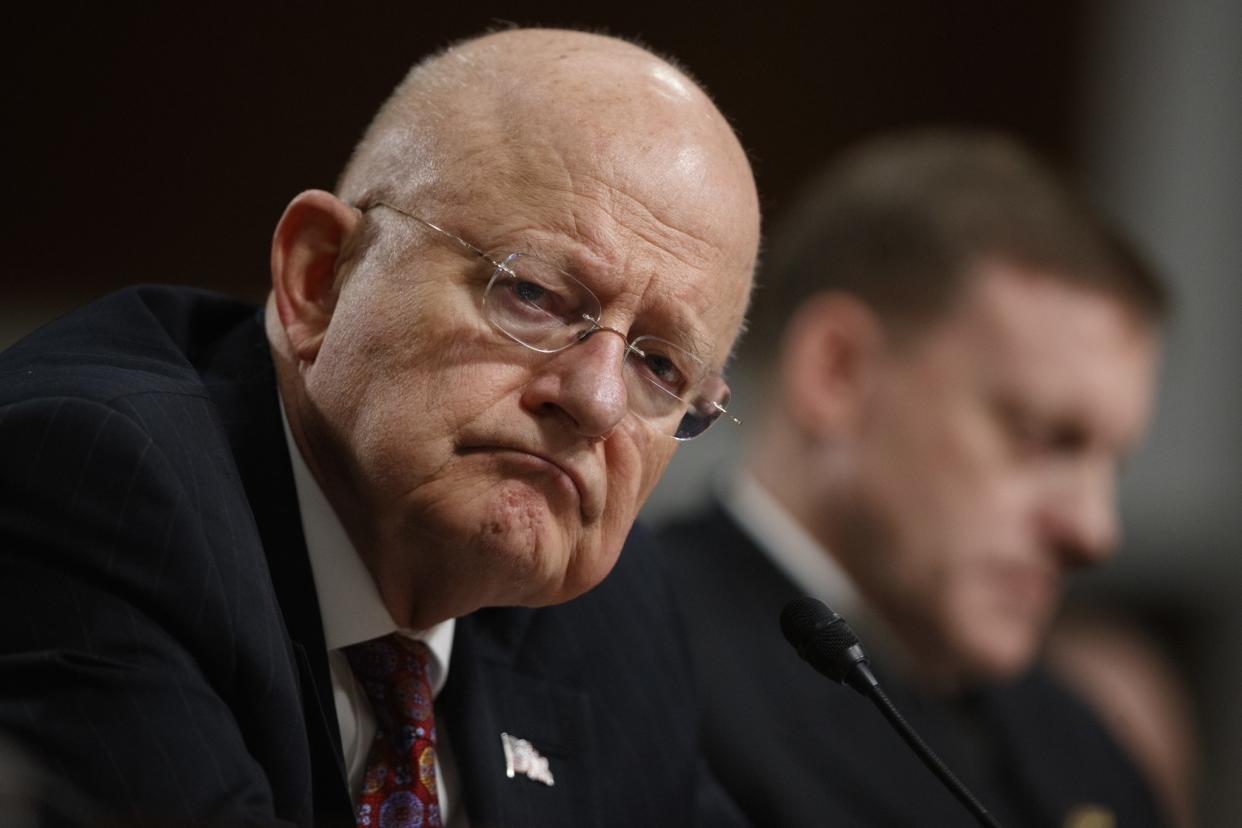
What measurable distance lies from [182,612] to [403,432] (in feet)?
0.89

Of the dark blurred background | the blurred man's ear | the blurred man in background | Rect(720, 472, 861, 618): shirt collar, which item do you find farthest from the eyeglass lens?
the dark blurred background

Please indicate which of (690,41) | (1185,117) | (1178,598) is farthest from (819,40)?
(1178,598)

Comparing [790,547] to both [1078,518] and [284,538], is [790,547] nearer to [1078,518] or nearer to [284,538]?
[1078,518]

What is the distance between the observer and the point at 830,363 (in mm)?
3404

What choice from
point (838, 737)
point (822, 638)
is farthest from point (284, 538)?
point (838, 737)

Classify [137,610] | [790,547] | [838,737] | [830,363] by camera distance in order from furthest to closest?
1. [830,363]
2. [790,547]
3. [838,737]
4. [137,610]

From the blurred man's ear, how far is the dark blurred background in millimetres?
1505

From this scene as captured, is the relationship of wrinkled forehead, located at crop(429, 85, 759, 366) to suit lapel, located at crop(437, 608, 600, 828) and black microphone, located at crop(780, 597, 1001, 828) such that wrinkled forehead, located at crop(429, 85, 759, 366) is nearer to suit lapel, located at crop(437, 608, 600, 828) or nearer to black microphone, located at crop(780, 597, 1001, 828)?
black microphone, located at crop(780, 597, 1001, 828)

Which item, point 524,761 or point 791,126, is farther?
point 791,126

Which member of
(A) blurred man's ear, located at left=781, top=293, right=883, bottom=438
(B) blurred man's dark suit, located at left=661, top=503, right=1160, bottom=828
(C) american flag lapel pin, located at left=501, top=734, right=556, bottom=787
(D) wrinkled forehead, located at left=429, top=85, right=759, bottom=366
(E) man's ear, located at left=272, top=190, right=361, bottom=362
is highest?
(D) wrinkled forehead, located at left=429, top=85, right=759, bottom=366

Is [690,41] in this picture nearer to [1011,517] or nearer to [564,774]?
[1011,517]

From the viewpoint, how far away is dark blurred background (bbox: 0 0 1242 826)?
4523mm

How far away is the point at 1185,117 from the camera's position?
5.71m

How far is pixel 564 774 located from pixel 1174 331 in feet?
14.5
